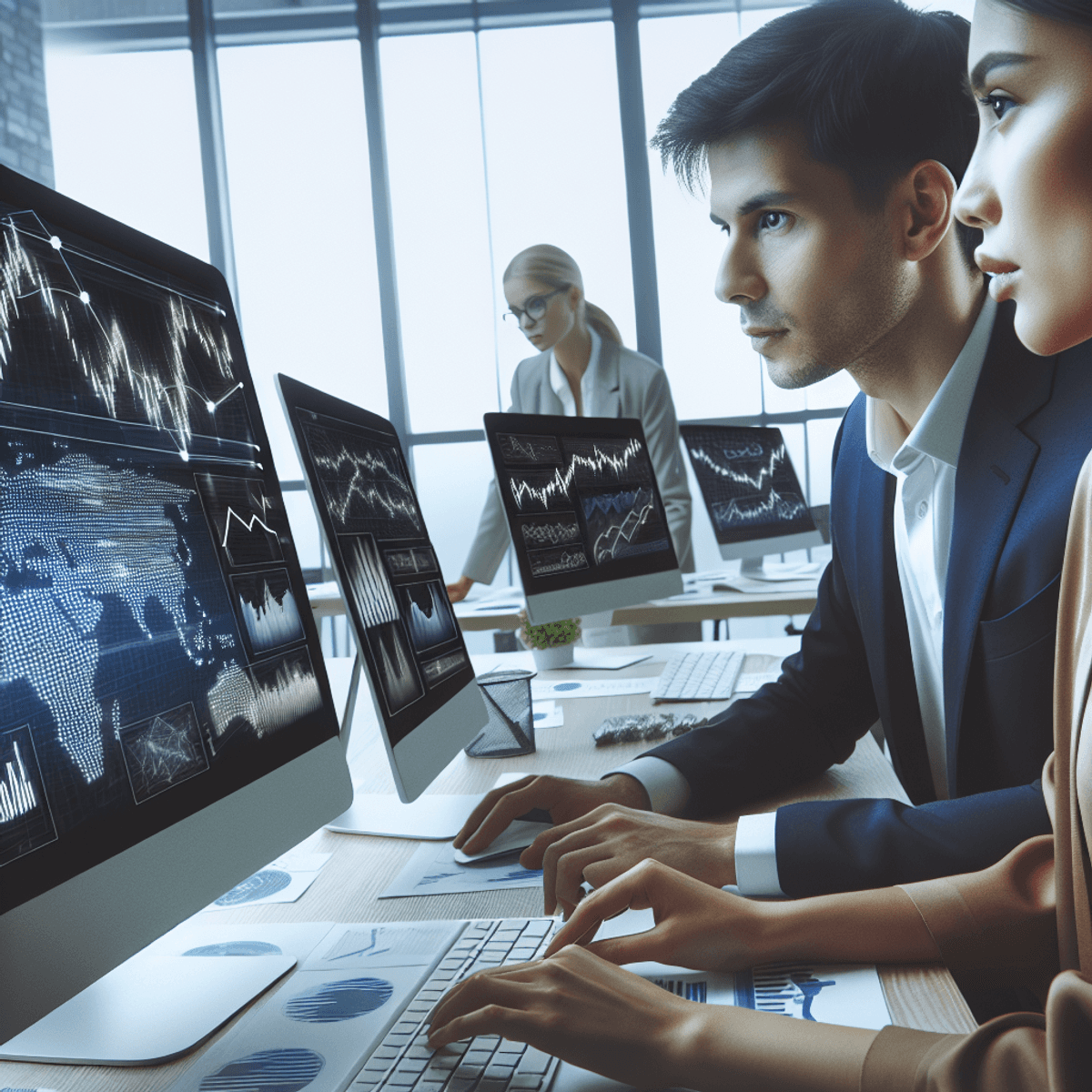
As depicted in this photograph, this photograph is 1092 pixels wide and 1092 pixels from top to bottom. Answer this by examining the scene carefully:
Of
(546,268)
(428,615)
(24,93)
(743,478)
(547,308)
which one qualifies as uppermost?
(24,93)

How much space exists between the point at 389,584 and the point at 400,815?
0.28 metres

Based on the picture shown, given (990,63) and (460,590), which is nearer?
(990,63)

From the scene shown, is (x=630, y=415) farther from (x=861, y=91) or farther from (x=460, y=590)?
(x=861, y=91)

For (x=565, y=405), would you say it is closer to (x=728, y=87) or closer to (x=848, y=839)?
(x=728, y=87)

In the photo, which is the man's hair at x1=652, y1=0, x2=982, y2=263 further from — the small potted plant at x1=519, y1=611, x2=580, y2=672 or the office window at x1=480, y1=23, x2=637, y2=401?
the office window at x1=480, y1=23, x2=637, y2=401

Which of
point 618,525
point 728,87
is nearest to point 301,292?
point 618,525

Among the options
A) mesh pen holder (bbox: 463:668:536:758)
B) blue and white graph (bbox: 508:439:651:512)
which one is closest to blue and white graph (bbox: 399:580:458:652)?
mesh pen holder (bbox: 463:668:536:758)

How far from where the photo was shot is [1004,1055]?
1.54 ft

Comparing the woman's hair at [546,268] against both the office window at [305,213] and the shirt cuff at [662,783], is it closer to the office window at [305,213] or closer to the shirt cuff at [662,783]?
the office window at [305,213]

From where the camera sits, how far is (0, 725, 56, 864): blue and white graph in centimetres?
45

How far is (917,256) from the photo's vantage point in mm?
1210

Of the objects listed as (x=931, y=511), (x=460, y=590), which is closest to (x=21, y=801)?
(x=931, y=511)

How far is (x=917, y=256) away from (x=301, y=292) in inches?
174

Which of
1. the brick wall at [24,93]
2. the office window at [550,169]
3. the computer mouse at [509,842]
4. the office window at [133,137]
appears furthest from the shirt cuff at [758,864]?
the brick wall at [24,93]
